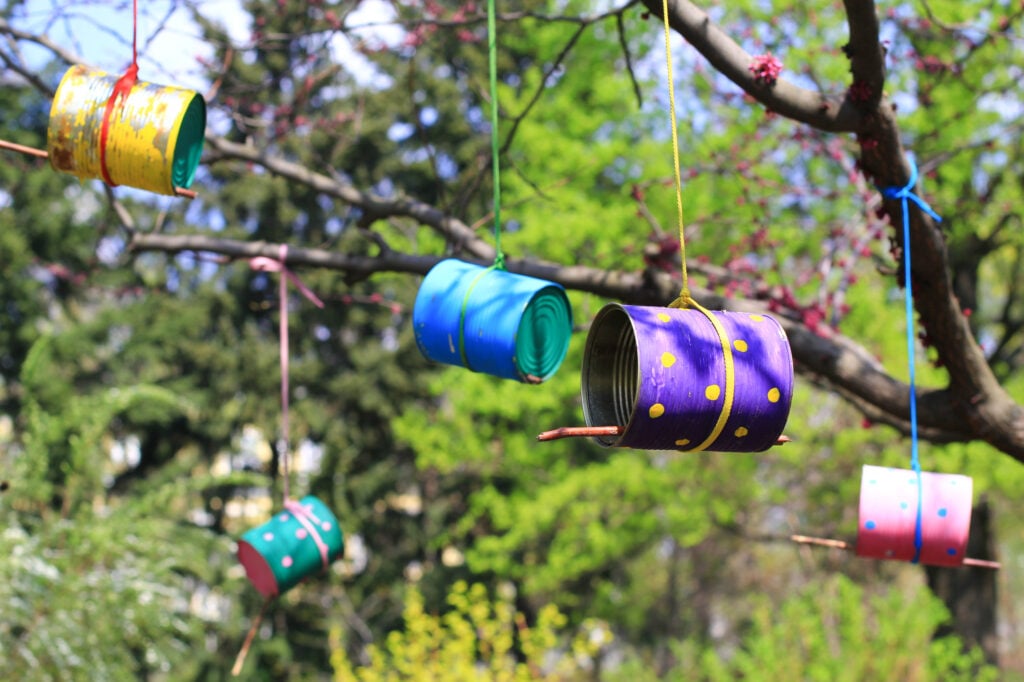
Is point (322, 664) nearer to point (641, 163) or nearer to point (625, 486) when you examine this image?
point (625, 486)

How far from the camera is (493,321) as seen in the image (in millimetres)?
2439

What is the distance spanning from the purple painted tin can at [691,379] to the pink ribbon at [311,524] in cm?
161

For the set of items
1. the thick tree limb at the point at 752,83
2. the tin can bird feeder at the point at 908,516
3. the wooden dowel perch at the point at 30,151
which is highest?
the thick tree limb at the point at 752,83

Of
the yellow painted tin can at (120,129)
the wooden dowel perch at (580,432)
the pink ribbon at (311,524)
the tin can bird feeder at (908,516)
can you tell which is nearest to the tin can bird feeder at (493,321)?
the wooden dowel perch at (580,432)

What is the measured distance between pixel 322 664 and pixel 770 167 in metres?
8.23

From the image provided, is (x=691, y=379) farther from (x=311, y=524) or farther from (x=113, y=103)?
(x=311, y=524)

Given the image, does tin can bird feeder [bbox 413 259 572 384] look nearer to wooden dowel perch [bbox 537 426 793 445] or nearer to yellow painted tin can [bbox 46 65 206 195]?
wooden dowel perch [bbox 537 426 793 445]

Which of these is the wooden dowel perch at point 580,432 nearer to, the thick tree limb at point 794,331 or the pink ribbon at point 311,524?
the thick tree limb at point 794,331

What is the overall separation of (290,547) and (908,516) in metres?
1.84

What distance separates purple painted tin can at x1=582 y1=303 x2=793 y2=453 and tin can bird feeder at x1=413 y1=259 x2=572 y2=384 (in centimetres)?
32

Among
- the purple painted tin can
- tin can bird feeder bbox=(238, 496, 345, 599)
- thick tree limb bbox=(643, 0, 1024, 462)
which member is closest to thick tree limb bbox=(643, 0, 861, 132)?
thick tree limb bbox=(643, 0, 1024, 462)

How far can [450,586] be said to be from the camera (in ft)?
42.7

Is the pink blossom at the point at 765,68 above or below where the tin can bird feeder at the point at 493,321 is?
above

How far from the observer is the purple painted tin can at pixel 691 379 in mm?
1885
